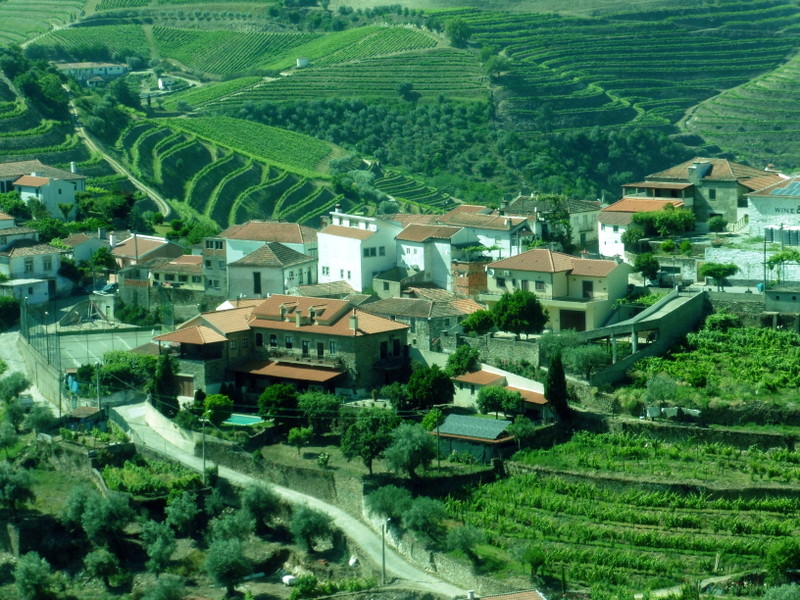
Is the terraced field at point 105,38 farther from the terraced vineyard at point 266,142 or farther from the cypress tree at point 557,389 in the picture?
the cypress tree at point 557,389

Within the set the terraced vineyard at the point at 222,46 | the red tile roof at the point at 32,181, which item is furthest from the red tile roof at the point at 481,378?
the terraced vineyard at the point at 222,46

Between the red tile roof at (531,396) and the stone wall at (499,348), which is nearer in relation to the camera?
the red tile roof at (531,396)

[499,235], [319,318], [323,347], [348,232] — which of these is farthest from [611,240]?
[323,347]

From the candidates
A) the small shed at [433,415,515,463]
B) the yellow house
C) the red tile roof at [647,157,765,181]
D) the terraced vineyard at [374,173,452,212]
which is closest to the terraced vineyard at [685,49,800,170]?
the terraced vineyard at [374,173,452,212]

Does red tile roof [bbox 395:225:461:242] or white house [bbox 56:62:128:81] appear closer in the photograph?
red tile roof [bbox 395:225:461:242]

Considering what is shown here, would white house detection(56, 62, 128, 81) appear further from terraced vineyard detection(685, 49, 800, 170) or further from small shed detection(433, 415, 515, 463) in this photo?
small shed detection(433, 415, 515, 463)

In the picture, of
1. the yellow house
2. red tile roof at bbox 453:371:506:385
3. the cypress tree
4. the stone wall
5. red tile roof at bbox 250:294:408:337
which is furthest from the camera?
the yellow house
